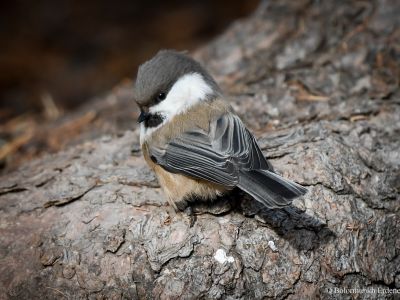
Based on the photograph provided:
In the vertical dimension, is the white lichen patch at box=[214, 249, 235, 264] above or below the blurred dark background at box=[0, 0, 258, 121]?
below

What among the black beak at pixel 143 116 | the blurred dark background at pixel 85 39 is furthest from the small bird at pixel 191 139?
the blurred dark background at pixel 85 39

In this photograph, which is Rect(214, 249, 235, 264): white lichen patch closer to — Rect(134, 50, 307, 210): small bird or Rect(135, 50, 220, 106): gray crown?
Rect(134, 50, 307, 210): small bird

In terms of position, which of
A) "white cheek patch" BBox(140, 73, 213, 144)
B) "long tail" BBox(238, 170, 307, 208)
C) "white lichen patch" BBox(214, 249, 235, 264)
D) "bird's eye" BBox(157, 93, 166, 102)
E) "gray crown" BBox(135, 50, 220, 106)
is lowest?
"white lichen patch" BBox(214, 249, 235, 264)

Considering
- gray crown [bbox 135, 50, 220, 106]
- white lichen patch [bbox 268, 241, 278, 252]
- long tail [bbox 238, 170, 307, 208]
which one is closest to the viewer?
long tail [bbox 238, 170, 307, 208]

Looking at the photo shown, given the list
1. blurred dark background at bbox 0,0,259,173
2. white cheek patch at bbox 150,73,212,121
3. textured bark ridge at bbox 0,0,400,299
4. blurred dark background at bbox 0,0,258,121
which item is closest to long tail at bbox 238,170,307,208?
Answer: textured bark ridge at bbox 0,0,400,299

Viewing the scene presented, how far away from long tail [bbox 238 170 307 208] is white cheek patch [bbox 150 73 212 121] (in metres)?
0.56

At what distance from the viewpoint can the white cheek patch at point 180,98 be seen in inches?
100.0

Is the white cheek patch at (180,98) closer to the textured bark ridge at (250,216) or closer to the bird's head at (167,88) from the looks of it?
the bird's head at (167,88)

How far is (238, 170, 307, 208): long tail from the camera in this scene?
6.73 ft

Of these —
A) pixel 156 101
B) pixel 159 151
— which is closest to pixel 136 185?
pixel 159 151

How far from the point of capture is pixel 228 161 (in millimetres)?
2266

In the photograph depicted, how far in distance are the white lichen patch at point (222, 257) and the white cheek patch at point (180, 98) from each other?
0.77m

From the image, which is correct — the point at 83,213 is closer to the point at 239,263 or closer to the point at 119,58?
the point at 239,263

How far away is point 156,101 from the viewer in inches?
98.9
